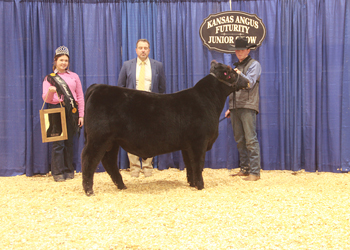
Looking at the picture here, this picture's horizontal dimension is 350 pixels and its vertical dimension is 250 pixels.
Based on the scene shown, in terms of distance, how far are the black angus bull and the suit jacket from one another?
1137 mm

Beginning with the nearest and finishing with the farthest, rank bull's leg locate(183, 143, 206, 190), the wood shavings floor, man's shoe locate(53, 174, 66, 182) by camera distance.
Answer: the wood shavings floor, bull's leg locate(183, 143, 206, 190), man's shoe locate(53, 174, 66, 182)

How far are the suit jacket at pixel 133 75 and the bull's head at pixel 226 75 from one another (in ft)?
→ 3.86

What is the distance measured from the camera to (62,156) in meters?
4.13

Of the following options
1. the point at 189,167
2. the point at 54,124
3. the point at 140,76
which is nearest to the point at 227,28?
the point at 140,76

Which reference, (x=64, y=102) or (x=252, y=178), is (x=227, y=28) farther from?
(x=64, y=102)

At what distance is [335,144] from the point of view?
447 centimetres

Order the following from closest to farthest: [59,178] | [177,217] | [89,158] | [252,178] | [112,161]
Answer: [177,217], [89,158], [112,161], [252,178], [59,178]

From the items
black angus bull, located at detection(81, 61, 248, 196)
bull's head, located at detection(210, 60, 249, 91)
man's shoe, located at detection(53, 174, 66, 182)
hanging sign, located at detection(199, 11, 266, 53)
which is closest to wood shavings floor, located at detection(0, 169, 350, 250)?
black angus bull, located at detection(81, 61, 248, 196)

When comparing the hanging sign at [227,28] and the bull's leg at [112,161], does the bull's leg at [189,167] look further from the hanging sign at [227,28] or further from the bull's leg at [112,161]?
the hanging sign at [227,28]

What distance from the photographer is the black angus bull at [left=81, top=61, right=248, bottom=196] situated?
2807mm

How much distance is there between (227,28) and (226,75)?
1734 millimetres

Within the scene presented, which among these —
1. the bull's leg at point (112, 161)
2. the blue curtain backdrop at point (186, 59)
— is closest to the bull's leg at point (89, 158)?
the bull's leg at point (112, 161)

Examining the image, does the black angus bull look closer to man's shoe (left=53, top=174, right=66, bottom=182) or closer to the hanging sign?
man's shoe (left=53, top=174, right=66, bottom=182)

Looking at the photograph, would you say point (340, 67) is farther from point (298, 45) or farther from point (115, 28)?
point (115, 28)
